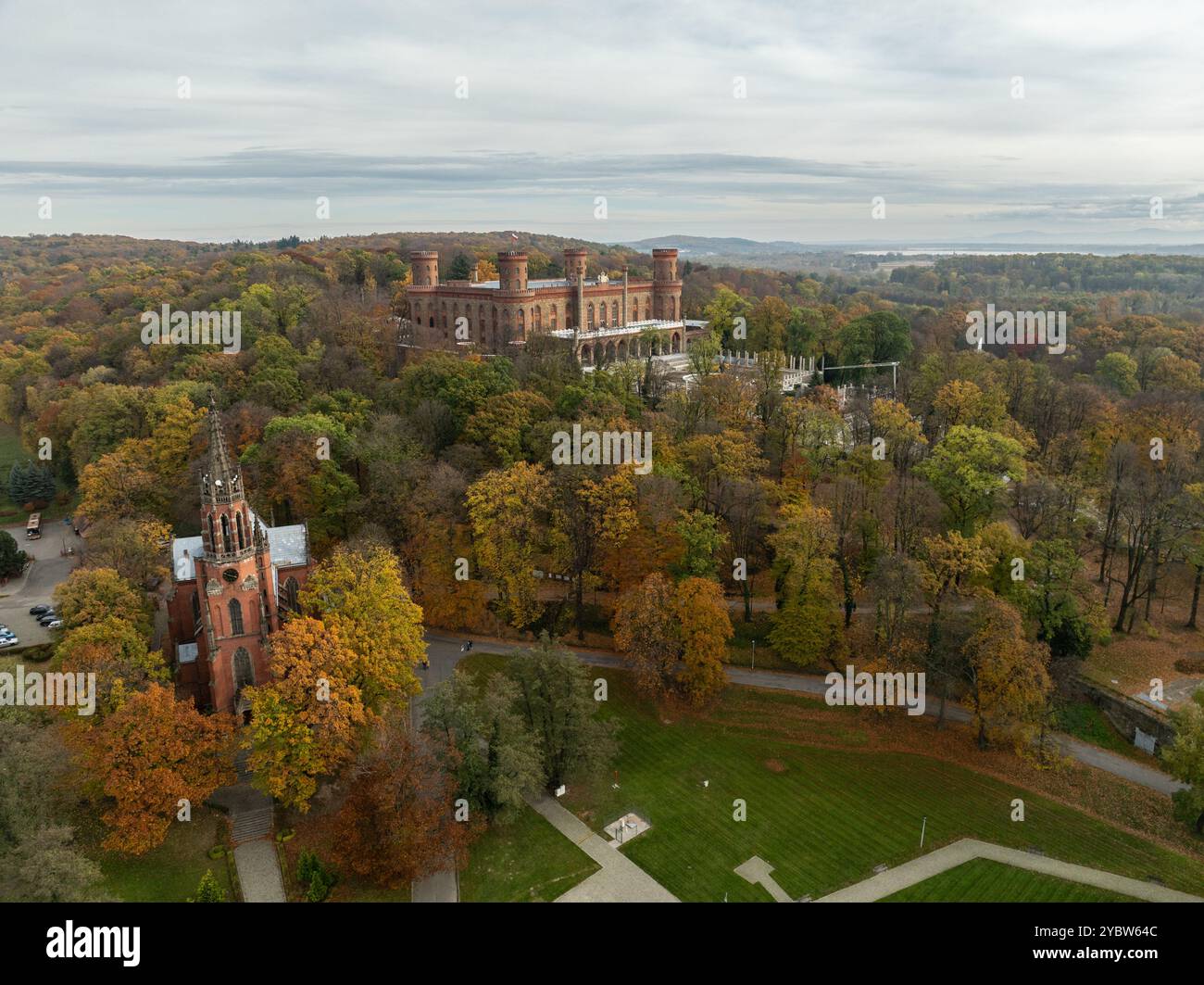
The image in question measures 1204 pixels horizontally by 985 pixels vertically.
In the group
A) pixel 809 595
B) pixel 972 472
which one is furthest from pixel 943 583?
pixel 972 472

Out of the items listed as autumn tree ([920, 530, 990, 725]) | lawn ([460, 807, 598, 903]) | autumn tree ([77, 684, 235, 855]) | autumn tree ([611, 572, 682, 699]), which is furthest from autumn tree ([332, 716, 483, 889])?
autumn tree ([920, 530, 990, 725])

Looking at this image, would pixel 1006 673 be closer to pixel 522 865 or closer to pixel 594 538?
pixel 522 865

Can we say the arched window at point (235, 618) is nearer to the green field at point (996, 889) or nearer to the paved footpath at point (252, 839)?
the paved footpath at point (252, 839)

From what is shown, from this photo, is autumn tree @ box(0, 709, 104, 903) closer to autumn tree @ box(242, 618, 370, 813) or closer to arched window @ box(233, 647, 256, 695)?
autumn tree @ box(242, 618, 370, 813)

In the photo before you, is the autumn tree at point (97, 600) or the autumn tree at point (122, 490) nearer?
the autumn tree at point (97, 600)

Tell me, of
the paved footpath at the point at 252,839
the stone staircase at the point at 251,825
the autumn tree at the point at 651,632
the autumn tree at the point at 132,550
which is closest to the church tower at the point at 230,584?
the paved footpath at the point at 252,839
